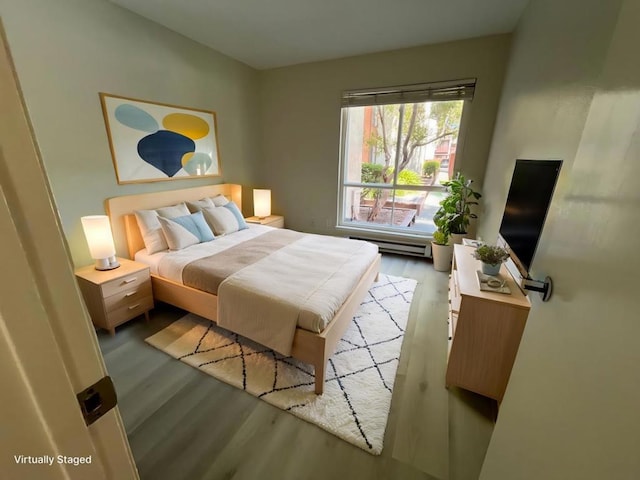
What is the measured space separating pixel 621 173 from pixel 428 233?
3.35m

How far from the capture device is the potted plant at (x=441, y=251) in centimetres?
336

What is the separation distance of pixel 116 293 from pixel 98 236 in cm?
49

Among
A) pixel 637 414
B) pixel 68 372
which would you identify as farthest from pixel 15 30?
pixel 637 414

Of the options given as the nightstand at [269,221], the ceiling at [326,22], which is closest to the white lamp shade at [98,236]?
the nightstand at [269,221]

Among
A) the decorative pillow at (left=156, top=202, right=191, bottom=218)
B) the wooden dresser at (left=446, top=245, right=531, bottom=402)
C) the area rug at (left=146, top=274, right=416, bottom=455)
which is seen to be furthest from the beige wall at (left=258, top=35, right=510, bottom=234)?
the wooden dresser at (left=446, top=245, right=531, bottom=402)

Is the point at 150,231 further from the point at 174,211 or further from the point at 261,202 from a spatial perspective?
the point at 261,202

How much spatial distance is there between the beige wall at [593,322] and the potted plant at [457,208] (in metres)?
2.05

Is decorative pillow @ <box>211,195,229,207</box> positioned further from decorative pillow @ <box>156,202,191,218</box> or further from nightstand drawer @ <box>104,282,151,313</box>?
nightstand drawer @ <box>104,282,151,313</box>

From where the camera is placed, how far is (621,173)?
606 mm

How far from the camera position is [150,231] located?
266cm

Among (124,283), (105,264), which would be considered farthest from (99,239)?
(124,283)

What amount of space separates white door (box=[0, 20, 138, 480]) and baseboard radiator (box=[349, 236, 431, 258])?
3.78m

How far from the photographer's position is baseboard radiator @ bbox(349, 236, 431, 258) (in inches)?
150

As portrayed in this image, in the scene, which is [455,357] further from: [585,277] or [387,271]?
[387,271]
